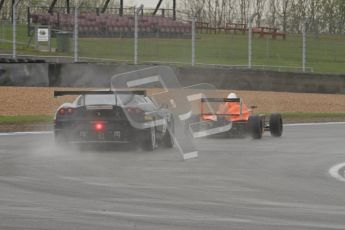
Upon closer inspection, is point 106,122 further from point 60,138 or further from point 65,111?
point 60,138

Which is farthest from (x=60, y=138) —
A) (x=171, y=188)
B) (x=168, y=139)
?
(x=171, y=188)

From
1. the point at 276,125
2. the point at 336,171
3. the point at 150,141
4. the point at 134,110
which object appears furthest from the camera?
Answer: the point at 276,125

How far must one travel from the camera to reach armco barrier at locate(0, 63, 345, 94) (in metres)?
27.6

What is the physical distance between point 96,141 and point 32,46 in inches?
1110

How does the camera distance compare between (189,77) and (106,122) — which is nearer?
(106,122)

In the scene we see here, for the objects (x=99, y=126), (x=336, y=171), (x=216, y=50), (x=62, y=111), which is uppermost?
(x=216, y=50)

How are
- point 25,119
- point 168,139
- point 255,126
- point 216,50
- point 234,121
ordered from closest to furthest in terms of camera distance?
point 168,139 < point 255,126 < point 234,121 < point 25,119 < point 216,50

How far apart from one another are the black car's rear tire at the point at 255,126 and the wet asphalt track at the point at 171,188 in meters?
1.46

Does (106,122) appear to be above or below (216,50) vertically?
below

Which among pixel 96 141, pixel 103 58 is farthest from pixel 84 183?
pixel 103 58

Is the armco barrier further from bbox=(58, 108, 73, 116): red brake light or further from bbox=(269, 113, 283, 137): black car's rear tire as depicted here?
bbox=(58, 108, 73, 116): red brake light

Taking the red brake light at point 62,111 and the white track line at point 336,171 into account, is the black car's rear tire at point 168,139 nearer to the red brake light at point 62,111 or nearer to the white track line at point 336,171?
the red brake light at point 62,111

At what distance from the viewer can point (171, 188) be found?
1124 centimetres

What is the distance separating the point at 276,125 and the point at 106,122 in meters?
5.39
